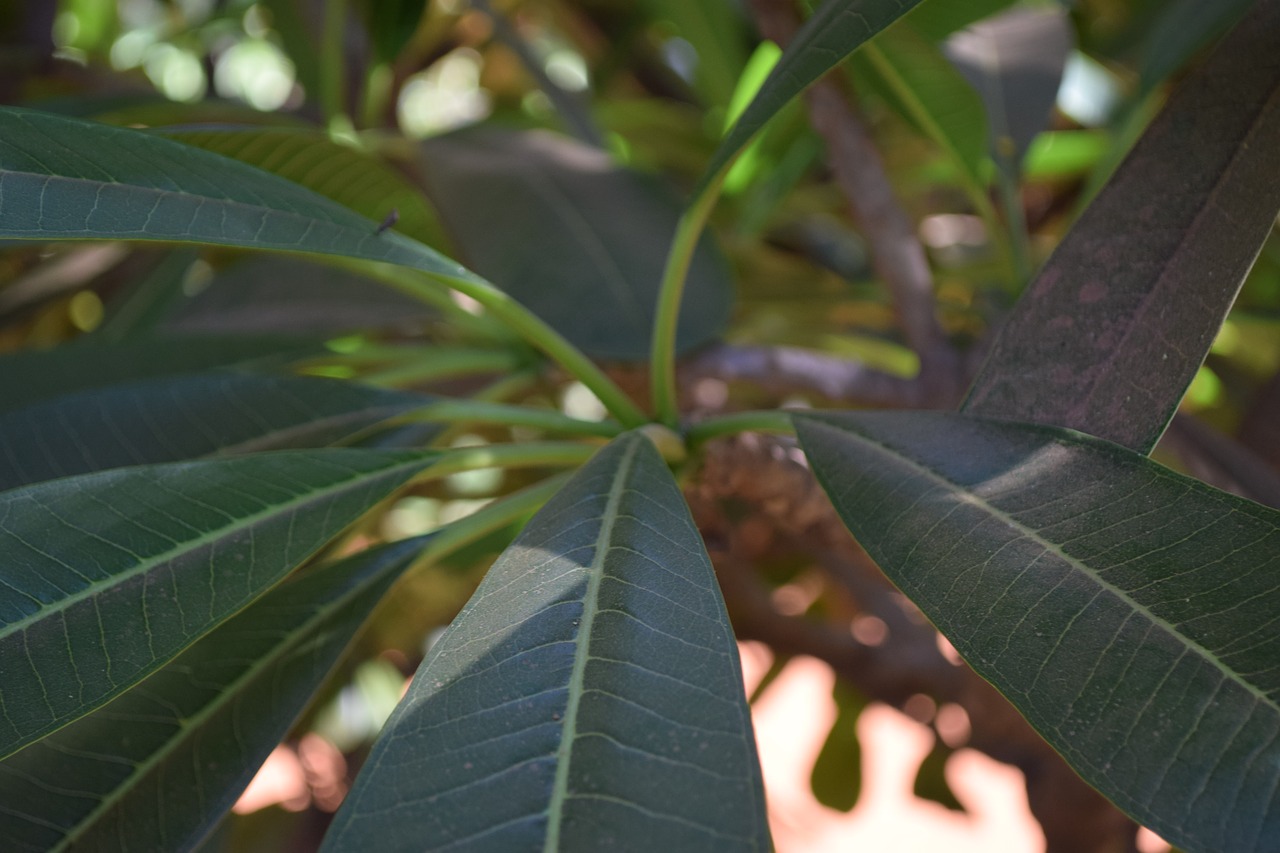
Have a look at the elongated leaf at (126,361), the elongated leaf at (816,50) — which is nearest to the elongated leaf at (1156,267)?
the elongated leaf at (816,50)

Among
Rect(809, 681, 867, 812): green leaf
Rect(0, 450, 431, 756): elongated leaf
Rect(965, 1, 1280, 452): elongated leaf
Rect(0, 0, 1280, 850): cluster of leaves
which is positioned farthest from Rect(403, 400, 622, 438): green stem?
Rect(809, 681, 867, 812): green leaf

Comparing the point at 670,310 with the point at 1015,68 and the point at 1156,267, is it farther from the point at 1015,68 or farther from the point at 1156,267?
the point at 1015,68

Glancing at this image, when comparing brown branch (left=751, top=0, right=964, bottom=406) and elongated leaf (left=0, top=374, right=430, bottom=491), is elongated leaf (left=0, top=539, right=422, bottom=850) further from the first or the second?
brown branch (left=751, top=0, right=964, bottom=406)

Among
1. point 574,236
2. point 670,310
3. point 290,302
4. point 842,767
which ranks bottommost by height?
point 842,767

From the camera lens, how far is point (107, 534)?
0.40m

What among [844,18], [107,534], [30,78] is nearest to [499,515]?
[107,534]

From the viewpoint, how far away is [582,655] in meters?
0.33

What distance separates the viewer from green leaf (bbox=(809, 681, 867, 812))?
1.28m

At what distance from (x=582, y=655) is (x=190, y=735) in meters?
0.23

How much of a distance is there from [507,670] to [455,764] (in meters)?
0.04

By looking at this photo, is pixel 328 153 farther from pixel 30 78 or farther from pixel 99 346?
pixel 30 78

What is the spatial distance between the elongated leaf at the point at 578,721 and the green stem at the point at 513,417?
0.56ft

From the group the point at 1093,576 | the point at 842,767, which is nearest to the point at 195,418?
the point at 1093,576

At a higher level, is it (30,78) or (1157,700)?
(30,78)
